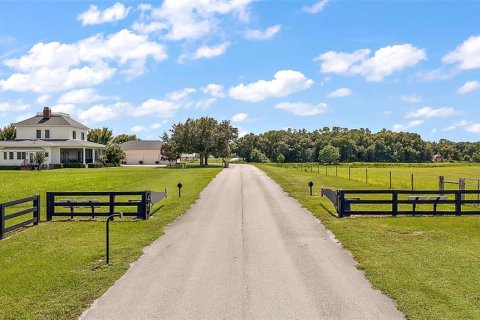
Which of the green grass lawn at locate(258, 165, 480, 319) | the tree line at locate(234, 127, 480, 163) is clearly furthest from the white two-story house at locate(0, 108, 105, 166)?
the tree line at locate(234, 127, 480, 163)

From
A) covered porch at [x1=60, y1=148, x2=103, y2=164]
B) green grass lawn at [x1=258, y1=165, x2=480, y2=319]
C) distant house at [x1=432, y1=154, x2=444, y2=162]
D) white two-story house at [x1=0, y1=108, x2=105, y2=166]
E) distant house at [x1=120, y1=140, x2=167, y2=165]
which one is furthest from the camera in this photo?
distant house at [x1=432, y1=154, x2=444, y2=162]

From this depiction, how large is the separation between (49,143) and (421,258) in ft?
217

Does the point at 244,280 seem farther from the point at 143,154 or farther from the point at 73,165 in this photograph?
the point at 143,154

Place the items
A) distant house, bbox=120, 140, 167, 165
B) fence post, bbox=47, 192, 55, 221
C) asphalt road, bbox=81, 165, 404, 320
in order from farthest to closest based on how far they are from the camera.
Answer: distant house, bbox=120, 140, 167, 165
fence post, bbox=47, 192, 55, 221
asphalt road, bbox=81, 165, 404, 320

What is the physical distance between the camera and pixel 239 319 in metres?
6.79

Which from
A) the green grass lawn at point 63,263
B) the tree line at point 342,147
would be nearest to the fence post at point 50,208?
the green grass lawn at point 63,263

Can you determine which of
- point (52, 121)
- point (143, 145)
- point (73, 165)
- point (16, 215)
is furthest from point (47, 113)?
point (16, 215)

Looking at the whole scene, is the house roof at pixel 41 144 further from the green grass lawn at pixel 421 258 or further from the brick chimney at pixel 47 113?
the green grass lawn at pixel 421 258

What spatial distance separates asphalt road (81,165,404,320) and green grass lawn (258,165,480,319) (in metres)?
0.41

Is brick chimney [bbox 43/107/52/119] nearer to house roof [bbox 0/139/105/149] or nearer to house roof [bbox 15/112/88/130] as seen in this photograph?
house roof [bbox 15/112/88/130]

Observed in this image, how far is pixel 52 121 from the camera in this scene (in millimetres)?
72562

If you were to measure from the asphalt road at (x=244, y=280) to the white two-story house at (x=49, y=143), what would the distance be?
5854 cm

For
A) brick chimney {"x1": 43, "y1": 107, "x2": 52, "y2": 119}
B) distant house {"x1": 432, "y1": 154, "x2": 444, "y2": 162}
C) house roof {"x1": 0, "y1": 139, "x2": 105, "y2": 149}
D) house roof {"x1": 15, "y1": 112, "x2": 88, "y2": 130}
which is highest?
brick chimney {"x1": 43, "y1": 107, "x2": 52, "y2": 119}

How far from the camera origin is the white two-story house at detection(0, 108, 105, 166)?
2579 inches
